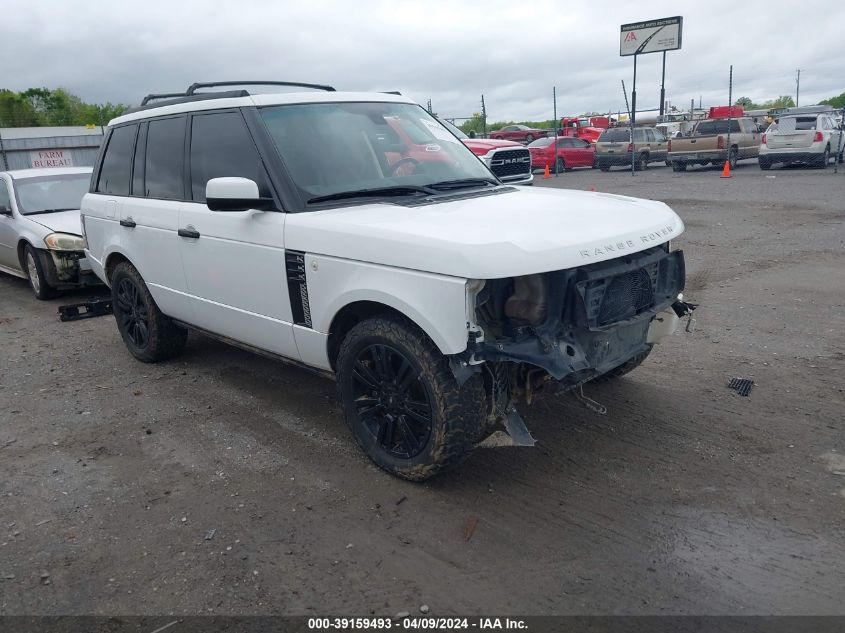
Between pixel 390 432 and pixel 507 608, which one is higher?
pixel 390 432

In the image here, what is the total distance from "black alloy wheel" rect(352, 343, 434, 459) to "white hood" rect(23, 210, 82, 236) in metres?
6.34

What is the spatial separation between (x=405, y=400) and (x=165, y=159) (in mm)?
2847

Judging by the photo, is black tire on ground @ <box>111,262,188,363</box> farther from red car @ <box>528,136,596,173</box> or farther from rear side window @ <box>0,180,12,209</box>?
red car @ <box>528,136,596,173</box>

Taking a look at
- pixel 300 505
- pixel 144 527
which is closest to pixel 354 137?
pixel 300 505

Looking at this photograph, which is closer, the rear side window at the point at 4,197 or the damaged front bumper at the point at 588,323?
the damaged front bumper at the point at 588,323

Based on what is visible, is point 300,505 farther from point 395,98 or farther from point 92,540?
point 395,98

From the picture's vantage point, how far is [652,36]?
35406 millimetres

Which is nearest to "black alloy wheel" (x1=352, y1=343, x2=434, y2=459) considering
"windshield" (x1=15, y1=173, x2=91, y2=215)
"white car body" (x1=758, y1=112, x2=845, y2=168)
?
"windshield" (x1=15, y1=173, x2=91, y2=215)

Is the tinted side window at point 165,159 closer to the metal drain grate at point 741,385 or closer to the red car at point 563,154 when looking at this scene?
the metal drain grate at point 741,385

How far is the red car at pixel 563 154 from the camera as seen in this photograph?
27.0 m

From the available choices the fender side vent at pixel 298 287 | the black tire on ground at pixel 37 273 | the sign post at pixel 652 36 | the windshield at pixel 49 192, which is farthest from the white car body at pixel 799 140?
the fender side vent at pixel 298 287

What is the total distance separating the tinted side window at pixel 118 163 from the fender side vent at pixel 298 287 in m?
2.38

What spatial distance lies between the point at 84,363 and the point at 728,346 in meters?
5.52

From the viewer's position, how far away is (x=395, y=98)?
17.0 ft
